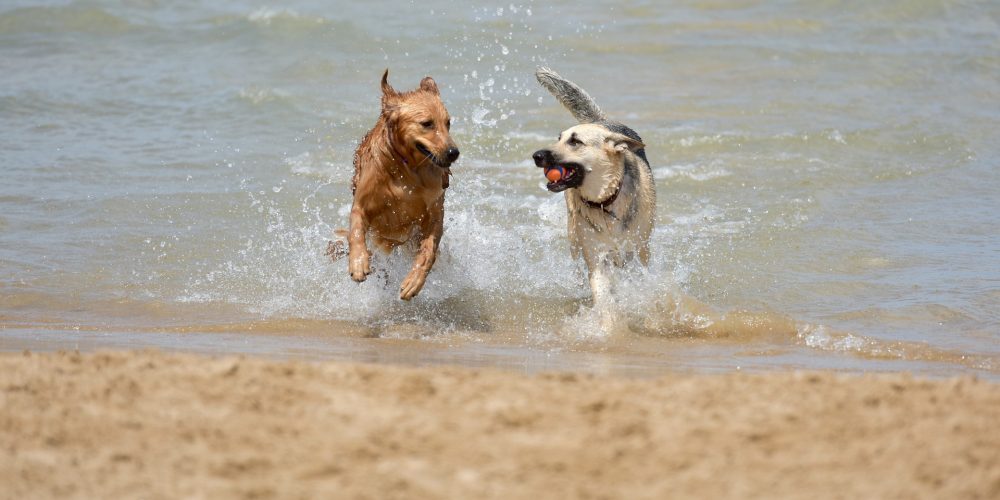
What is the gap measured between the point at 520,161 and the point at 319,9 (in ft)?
25.0

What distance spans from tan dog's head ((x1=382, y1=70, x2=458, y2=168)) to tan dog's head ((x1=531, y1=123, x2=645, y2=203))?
0.66m

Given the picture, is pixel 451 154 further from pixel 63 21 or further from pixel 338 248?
pixel 63 21

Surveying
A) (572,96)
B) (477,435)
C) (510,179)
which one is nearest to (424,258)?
(572,96)

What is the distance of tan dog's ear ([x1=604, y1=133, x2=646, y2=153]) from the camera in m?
7.00

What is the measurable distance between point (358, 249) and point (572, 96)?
211cm

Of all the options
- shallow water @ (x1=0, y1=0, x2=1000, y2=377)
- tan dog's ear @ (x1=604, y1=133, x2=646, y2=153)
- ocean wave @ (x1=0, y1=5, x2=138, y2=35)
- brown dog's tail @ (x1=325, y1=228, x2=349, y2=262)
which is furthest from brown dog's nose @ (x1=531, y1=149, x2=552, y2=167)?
ocean wave @ (x1=0, y1=5, x2=138, y2=35)

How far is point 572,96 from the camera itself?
7902 mm

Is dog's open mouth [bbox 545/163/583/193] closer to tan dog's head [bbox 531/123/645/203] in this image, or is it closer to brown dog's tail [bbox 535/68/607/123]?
tan dog's head [bbox 531/123/645/203]

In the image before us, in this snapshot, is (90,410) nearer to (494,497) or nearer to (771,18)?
(494,497)

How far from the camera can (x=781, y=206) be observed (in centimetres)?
1004

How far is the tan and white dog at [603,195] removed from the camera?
6.96 metres

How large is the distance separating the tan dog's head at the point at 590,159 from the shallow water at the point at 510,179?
682mm

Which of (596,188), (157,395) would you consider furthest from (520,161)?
(157,395)

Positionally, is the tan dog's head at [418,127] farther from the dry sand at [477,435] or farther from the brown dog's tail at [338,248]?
the dry sand at [477,435]
